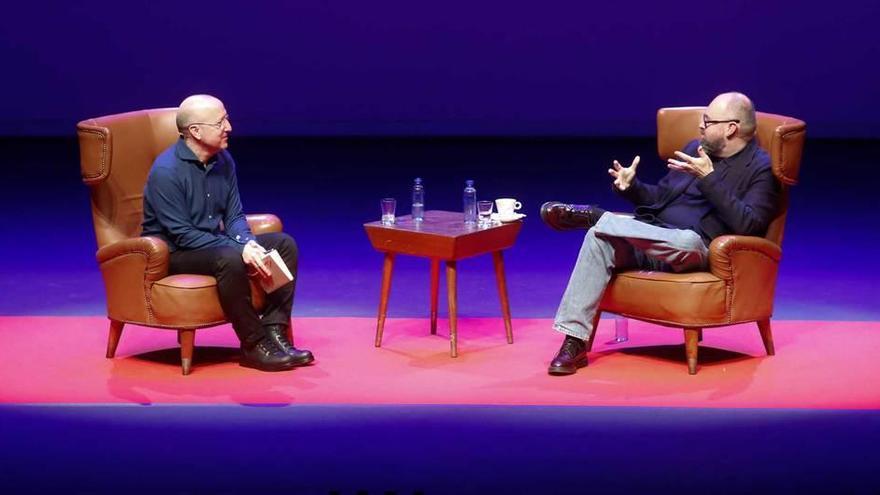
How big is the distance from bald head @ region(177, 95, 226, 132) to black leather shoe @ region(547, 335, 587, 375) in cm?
171

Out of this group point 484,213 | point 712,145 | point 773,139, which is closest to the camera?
point 773,139

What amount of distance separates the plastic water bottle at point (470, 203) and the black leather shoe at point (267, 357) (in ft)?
3.39

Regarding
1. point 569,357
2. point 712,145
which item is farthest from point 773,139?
point 569,357

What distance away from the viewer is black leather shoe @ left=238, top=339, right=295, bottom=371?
530cm

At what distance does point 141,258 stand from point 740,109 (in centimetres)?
252

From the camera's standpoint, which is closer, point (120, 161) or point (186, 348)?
point (186, 348)

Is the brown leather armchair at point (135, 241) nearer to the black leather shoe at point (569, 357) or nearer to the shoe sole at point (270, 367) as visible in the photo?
the shoe sole at point (270, 367)

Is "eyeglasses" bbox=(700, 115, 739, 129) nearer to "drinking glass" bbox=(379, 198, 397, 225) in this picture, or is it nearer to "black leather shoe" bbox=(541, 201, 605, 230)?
"black leather shoe" bbox=(541, 201, 605, 230)

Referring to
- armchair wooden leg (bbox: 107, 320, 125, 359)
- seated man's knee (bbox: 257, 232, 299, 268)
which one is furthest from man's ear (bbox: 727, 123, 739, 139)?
armchair wooden leg (bbox: 107, 320, 125, 359)

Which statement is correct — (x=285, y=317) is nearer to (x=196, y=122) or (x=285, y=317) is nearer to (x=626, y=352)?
(x=196, y=122)

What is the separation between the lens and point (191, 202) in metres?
5.42

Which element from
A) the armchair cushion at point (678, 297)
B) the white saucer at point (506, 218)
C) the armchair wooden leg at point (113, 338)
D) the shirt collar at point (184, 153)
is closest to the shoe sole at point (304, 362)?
the armchair wooden leg at point (113, 338)

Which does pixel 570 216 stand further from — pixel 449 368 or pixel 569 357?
pixel 449 368

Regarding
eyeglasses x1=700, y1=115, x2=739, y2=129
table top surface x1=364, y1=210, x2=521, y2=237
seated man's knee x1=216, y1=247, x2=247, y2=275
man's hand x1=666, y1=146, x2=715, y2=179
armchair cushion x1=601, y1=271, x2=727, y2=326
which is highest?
eyeglasses x1=700, y1=115, x2=739, y2=129
